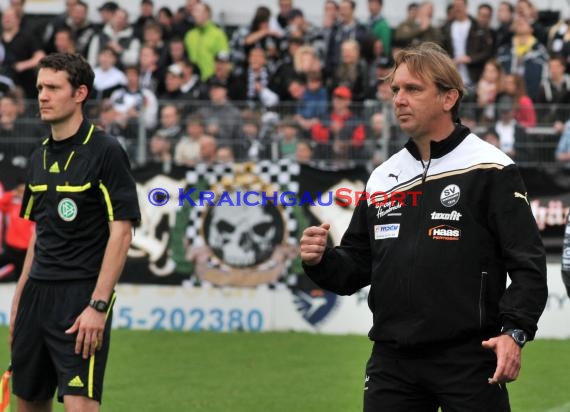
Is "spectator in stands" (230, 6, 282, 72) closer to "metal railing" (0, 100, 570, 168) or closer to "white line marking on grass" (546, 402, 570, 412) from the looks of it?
"metal railing" (0, 100, 570, 168)

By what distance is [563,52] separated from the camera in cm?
1750

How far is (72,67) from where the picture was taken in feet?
20.9

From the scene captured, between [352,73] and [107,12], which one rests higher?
[107,12]

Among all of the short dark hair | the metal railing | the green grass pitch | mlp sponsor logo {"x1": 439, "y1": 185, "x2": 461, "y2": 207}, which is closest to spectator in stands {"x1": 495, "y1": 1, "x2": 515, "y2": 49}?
the metal railing

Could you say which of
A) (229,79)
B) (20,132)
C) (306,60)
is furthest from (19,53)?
(20,132)

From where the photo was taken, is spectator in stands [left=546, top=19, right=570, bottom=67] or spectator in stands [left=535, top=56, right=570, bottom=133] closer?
spectator in stands [left=535, top=56, right=570, bottom=133]

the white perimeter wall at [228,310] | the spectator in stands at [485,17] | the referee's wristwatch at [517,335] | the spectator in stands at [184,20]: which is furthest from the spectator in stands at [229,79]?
the referee's wristwatch at [517,335]

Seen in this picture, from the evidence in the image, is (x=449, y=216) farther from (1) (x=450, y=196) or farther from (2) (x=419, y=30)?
(2) (x=419, y=30)

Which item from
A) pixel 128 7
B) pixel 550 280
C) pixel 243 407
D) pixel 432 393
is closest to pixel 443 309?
pixel 432 393

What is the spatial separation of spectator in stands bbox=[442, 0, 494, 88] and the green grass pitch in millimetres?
5962

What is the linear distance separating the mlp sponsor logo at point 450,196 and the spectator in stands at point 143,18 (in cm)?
1494

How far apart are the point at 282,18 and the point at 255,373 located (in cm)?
986

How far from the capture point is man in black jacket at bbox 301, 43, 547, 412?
4738 mm

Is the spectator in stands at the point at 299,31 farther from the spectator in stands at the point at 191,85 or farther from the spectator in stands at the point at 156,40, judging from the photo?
the spectator in stands at the point at 156,40
